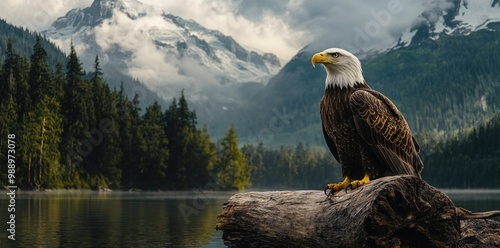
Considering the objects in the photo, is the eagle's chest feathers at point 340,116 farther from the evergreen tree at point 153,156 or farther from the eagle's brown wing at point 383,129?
the evergreen tree at point 153,156

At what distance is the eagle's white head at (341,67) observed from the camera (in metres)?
12.8

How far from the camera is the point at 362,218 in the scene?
10.8 metres

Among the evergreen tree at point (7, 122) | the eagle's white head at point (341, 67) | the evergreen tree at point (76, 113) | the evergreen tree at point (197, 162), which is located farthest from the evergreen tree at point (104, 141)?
the eagle's white head at point (341, 67)

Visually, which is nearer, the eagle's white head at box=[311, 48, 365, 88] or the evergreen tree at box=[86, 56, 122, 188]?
the eagle's white head at box=[311, 48, 365, 88]

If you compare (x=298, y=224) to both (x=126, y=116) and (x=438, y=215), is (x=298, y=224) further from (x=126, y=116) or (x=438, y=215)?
(x=126, y=116)

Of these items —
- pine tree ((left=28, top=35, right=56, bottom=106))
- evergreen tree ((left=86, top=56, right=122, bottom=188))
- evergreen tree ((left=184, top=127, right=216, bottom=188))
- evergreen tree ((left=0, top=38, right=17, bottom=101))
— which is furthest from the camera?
evergreen tree ((left=184, top=127, right=216, bottom=188))

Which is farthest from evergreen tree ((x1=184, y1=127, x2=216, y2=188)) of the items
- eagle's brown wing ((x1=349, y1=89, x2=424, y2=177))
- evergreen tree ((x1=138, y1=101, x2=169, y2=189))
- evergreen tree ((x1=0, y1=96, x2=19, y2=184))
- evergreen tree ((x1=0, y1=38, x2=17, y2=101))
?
eagle's brown wing ((x1=349, y1=89, x2=424, y2=177))

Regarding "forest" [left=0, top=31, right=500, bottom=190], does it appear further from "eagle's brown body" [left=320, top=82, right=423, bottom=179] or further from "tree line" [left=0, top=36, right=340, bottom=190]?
"eagle's brown body" [left=320, top=82, right=423, bottom=179]

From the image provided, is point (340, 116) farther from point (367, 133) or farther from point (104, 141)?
point (104, 141)

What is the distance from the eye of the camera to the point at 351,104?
12531mm

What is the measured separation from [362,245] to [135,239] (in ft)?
61.1

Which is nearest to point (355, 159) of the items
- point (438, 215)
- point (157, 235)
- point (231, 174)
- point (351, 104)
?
point (351, 104)

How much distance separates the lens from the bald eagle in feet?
40.9

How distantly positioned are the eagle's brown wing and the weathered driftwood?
Result: 3.89 ft
